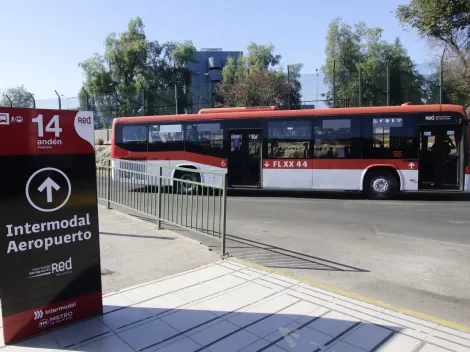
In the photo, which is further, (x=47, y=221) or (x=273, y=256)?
(x=273, y=256)

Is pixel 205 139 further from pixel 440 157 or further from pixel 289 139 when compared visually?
pixel 440 157

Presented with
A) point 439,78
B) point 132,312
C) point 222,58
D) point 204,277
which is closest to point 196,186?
point 204,277

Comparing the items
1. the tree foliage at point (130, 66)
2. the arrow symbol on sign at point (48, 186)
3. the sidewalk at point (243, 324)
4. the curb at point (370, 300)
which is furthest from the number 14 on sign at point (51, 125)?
the tree foliage at point (130, 66)

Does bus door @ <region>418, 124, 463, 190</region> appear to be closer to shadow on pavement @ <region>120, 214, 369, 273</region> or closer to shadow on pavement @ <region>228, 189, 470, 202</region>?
shadow on pavement @ <region>228, 189, 470, 202</region>

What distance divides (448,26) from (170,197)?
15976 millimetres

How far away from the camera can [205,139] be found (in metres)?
14.4

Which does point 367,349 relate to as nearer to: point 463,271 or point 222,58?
point 463,271

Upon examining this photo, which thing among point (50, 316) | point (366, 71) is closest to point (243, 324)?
point (50, 316)

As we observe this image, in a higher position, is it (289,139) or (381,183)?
(289,139)

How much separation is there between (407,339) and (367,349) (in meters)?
0.44

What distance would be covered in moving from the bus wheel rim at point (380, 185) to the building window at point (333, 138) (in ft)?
3.88

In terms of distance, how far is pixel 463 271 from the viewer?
5711 millimetres

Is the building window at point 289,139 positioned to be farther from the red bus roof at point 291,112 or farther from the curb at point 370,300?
the curb at point 370,300

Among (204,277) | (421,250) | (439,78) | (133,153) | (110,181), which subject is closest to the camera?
(204,277)
